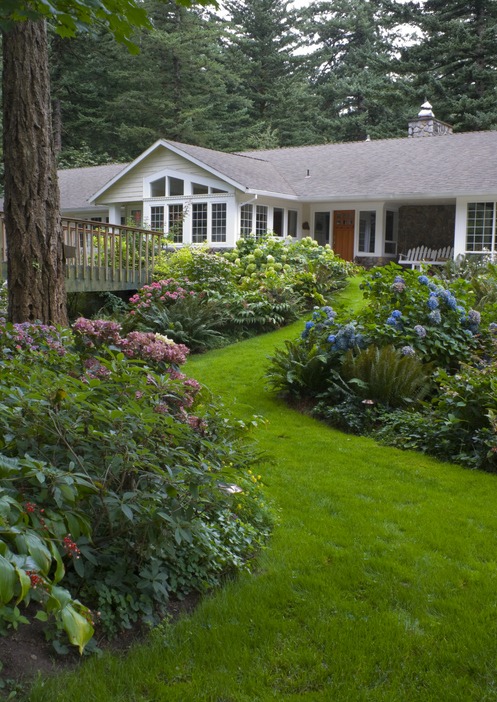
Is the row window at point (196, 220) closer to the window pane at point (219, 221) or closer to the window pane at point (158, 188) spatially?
the window pane at point (219, 221)

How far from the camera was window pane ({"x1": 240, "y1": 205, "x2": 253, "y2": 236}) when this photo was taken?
70.6 ft

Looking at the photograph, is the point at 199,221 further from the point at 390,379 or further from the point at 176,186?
the point at 390,379

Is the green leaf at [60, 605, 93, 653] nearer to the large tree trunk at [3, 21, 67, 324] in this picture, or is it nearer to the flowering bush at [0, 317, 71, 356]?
the flowering bush at [0, 317, 71, 356]

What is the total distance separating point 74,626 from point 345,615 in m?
1.72

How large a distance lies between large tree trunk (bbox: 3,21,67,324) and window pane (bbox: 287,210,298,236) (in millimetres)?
17792

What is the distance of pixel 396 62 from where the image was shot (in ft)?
106

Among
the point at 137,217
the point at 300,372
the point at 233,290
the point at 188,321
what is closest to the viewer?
the point at 300,372

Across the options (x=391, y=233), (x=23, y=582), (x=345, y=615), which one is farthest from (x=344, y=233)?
(x=23, y=582)

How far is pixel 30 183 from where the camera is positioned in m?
6.12

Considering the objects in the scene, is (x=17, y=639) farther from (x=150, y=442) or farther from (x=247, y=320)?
(x=247, y=320)

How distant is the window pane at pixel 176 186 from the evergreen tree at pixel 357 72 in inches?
542

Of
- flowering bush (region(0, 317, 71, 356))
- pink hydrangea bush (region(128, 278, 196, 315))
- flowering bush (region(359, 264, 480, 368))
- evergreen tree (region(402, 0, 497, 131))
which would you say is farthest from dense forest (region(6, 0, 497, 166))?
flowering bush (region(0, 317, 71, 356))

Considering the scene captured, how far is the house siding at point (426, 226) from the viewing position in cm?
2227

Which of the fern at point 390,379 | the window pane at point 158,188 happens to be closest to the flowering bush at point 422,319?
the fern at point 390,379
